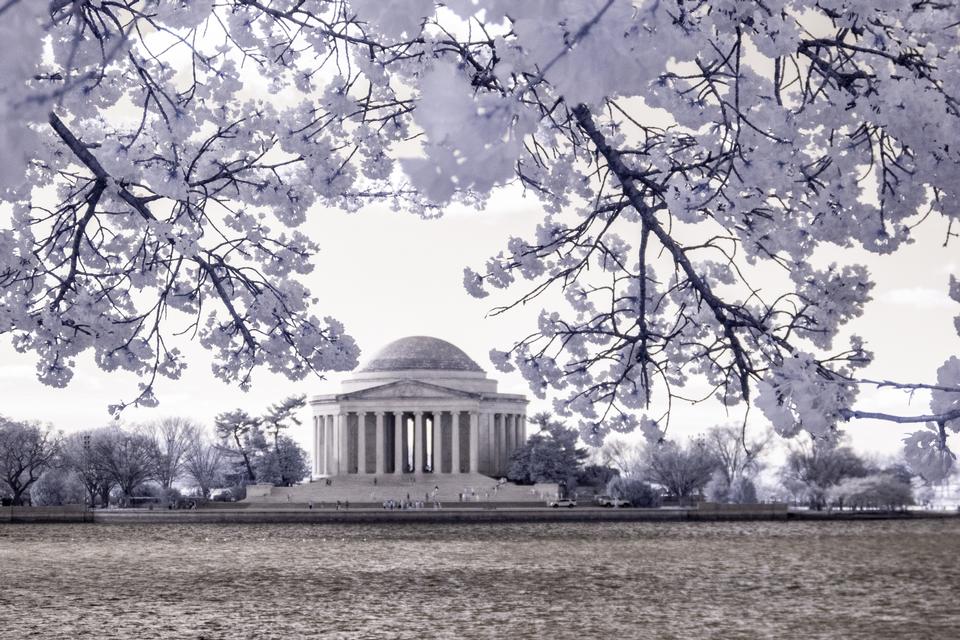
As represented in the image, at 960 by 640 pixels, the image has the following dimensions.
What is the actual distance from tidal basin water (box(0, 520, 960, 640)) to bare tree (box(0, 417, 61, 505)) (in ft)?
117


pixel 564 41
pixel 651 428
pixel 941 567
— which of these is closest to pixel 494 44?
pixel 564 41

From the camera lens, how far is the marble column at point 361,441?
101 metres

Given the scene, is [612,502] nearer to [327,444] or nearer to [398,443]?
[398,443]

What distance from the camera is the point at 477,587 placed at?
92.8ft

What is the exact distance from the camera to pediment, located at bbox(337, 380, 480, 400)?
99.6 meters

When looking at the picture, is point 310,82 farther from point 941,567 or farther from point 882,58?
point 941,567

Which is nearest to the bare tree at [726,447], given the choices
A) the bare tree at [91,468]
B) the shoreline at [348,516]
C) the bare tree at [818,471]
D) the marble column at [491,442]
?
the bare tree at [818,471]

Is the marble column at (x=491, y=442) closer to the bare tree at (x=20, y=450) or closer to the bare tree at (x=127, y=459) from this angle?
the bare tree at (x=127, y=459)

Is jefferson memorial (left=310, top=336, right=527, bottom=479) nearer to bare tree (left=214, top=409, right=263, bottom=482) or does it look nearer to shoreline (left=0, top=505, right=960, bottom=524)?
bare tree (left=214, top=409, right=263, bottom=482)

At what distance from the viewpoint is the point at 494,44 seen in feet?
25.6

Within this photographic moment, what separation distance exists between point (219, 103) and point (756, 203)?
6419 mm

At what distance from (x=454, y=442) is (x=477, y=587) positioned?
7121 centimetres

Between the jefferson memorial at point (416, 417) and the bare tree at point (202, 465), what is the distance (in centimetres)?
1179

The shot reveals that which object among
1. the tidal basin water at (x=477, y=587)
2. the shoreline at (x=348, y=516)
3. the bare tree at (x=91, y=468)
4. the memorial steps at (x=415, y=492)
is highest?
the bare tree at (x=91, y=468)
